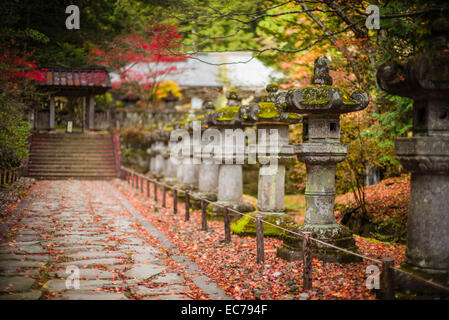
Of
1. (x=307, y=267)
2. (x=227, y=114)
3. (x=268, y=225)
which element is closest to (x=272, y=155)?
(x=268, y=225)

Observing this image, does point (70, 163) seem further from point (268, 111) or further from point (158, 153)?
point (268, 111)

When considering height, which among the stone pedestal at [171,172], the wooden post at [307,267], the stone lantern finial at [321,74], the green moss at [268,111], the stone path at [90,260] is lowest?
the stone path at [90,260]

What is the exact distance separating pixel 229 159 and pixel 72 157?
14666 millimetres

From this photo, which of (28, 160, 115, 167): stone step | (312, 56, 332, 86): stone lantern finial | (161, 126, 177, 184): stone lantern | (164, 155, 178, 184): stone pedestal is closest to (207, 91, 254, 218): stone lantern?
(312, 56, 332, 86): stone lantern finial

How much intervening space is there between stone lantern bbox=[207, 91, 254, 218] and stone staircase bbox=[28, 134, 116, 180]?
1204 centimetres

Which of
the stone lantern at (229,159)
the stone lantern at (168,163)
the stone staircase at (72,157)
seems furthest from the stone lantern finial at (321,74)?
the stone staircase at (72,157)

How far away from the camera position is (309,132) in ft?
21.4

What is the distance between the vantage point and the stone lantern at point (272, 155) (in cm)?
843

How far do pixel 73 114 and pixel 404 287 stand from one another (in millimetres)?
29599

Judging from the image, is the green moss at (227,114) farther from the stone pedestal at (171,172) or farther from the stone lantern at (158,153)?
the stone lantern at (158,153)

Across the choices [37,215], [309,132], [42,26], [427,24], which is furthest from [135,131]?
[427,24]

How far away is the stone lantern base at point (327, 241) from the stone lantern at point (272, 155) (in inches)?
66.0

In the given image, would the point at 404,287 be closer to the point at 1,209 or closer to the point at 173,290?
the point at 173,290

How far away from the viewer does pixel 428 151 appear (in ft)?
14.7
